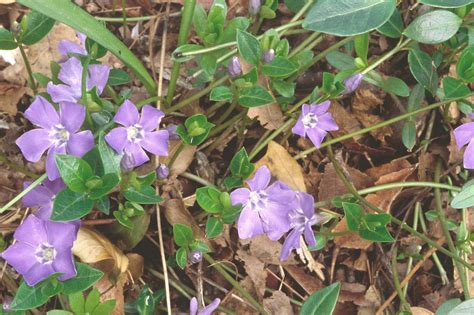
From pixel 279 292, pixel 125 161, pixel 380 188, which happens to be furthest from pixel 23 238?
pixel 380 188

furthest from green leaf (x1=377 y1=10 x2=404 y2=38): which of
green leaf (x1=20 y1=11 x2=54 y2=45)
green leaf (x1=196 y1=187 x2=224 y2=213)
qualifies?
green leaf (x1=20 y1=11 x2=54 y2=45)

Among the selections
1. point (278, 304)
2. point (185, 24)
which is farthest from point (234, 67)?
point (278, 304)

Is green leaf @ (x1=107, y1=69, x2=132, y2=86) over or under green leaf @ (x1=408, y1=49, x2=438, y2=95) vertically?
under

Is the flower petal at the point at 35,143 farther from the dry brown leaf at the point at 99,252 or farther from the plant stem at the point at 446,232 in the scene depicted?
the plant stem at the point at 446,232

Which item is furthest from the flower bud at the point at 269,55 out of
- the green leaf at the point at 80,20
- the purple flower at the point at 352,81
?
the green leaf at the point at 80,20

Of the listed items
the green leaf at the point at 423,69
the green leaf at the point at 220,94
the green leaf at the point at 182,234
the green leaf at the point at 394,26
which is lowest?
the green leaf at the point at 182,234

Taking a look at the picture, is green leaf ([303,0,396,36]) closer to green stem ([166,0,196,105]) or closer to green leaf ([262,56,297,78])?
green leaf ([262,56,297,78])

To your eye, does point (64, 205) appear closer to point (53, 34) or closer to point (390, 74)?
point (53, 34)
